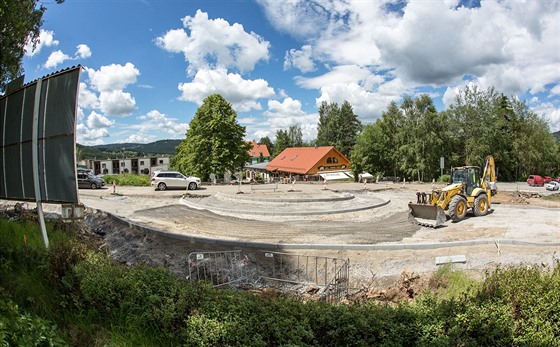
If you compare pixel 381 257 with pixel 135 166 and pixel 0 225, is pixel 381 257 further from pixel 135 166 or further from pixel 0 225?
pixel 135 166

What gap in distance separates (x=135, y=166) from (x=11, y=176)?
10546cm

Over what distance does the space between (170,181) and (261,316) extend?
91.1ft

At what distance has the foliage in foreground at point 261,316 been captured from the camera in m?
4.33

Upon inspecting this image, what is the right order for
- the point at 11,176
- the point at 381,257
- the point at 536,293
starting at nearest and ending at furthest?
1. the point at 536,293
2. the point at 11,176
3. the point at 381,257

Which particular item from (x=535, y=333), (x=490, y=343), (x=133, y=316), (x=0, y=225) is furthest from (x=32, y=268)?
(x=535, y=333)

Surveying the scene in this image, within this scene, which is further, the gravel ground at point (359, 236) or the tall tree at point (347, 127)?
the tall tree at point (347, 127)

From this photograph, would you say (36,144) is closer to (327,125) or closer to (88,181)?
(88,181)

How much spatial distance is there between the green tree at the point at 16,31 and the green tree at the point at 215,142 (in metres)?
30.7

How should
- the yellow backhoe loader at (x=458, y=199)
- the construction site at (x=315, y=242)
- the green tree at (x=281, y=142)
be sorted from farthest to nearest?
1. the green tree at (x=281, y=142)
2. the yellow backhoe loader at (x=458, y=199)
3. the construction site at (x=315, y=242)

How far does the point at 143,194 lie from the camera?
26922mm

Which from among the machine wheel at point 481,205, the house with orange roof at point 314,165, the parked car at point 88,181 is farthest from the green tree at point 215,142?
the machine wheel at point 481,205

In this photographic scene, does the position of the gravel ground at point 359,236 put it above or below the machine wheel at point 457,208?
below

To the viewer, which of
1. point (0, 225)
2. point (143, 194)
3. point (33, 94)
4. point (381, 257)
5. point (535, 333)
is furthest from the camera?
point (143, 194)

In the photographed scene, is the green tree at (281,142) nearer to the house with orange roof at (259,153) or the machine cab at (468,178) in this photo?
the house with orange roof at (259,153)
